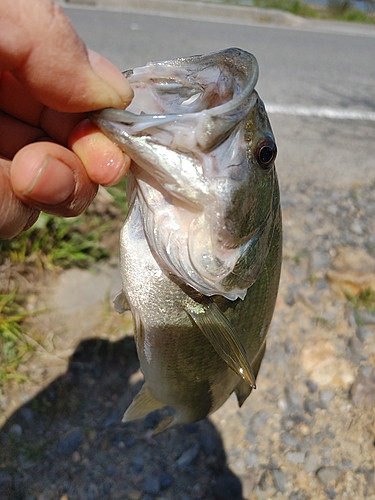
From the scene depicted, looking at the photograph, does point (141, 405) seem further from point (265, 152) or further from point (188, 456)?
point (265, 152)

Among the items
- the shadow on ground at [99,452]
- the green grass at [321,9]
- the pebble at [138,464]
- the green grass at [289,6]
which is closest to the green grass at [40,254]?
the shadow on ground at [99,452]

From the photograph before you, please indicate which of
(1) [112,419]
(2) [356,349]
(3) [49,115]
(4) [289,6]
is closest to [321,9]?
(4) [289,6]

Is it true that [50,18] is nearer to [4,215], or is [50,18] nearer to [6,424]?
[4,215]

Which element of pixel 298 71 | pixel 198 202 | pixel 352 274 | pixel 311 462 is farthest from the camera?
pixel 298 71

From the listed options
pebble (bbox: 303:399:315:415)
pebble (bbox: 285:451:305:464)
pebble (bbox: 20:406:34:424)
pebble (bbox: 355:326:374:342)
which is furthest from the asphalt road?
pebble (bbox: 20:406:34:424)

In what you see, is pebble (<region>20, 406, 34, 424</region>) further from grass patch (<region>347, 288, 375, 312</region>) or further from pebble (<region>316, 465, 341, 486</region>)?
grass patch (<region>347, 288, 375, 312</region>)

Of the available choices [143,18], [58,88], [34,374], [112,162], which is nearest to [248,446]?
[34,374]
